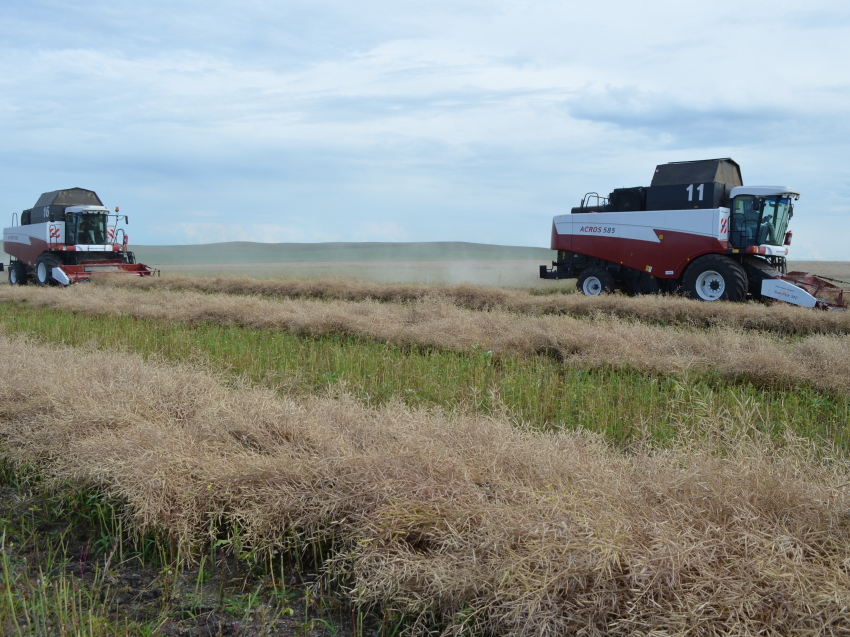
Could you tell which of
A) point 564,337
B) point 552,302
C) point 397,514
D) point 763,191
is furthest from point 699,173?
point 397,514

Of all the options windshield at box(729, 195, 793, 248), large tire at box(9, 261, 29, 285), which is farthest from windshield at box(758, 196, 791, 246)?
large tire at box(9, 261, 29, 285)

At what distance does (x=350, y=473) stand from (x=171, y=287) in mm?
18476

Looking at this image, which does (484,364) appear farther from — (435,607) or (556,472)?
(435,607)

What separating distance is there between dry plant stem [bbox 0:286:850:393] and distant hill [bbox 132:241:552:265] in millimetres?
73052

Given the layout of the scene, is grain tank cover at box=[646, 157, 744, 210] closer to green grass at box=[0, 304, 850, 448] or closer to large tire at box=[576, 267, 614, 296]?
large tire at box=[576, 267, 614, 296]

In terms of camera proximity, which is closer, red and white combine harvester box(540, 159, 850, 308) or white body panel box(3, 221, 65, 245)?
red and white combine harvester box(540, 159, 850, 308)

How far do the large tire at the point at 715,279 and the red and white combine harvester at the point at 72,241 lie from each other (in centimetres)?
1725

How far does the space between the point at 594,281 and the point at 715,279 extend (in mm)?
3361

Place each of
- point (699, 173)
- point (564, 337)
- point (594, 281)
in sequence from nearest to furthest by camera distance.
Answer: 1. point (564, 337)
2. point (699, 173)
3. point (594, 281)

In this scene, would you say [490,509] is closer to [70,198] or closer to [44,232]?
[44,232]

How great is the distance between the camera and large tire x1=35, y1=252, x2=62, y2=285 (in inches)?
894

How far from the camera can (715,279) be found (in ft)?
50.0

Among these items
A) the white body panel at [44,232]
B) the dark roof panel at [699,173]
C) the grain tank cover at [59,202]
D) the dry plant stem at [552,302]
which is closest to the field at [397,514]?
the dry plant stem at [552,302]

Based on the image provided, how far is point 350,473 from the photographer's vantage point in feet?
11.0
